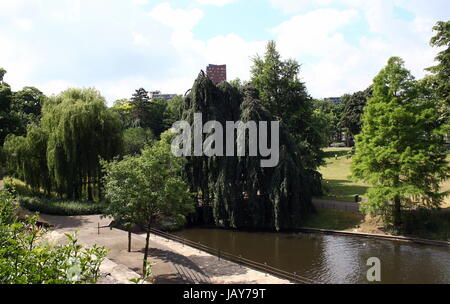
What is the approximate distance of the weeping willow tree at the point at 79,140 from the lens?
2725cm

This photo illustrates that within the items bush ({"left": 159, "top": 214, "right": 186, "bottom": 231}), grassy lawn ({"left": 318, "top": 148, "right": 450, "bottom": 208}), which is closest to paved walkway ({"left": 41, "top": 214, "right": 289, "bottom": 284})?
bush ({"left": 159, "top": 214, "right": 186, "bottom": 231})

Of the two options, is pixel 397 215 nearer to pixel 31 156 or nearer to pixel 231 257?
pixel 231 257

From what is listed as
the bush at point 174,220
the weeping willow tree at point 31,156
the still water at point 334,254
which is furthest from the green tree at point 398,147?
the weeping willow tree at point 31,156

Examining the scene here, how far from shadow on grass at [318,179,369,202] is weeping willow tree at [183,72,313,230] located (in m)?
5.49

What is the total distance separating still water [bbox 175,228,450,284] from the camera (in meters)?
16.1

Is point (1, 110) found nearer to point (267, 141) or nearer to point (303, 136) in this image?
point (267, 141)

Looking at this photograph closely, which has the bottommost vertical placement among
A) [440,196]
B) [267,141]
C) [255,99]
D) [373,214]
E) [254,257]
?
[254,257]

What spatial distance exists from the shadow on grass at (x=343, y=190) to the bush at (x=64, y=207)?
787 inches

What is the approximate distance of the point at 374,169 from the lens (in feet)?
72.3

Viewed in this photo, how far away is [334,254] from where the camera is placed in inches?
755
